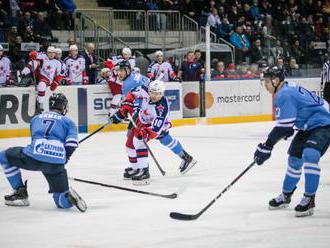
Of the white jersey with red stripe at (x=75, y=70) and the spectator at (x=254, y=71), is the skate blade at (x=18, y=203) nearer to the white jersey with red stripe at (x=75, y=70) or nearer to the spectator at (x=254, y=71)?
the white jersey with red stripe at (x=75, y=70)

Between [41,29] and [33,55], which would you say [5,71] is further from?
[41,29]

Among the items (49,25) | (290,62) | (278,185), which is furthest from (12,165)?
(290,62)

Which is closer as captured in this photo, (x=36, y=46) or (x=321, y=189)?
(x=321, y=189)

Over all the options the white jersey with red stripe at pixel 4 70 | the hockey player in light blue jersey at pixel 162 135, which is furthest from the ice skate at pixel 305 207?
the white jersey with red stripe at pixel 4 70

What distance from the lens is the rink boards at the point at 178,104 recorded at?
532 inches

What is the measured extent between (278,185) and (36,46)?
8.28 m

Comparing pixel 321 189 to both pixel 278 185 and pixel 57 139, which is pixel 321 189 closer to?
pixel 278 185

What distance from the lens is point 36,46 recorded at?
15.2 metres

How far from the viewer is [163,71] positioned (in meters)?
15.8

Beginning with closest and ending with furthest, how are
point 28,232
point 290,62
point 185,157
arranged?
point 28,232
point 185,157
point 290,62

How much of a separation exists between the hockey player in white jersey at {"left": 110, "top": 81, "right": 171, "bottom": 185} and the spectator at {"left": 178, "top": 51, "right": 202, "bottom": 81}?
718 centimetres

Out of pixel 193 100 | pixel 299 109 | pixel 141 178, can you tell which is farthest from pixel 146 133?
pixel 193 100

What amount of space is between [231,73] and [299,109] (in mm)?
10040

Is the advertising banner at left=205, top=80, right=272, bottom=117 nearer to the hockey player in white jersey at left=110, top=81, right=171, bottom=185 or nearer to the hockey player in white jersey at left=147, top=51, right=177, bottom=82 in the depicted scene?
the hockey player in white jersey at left=147, top=51, right=177, bottom=82
